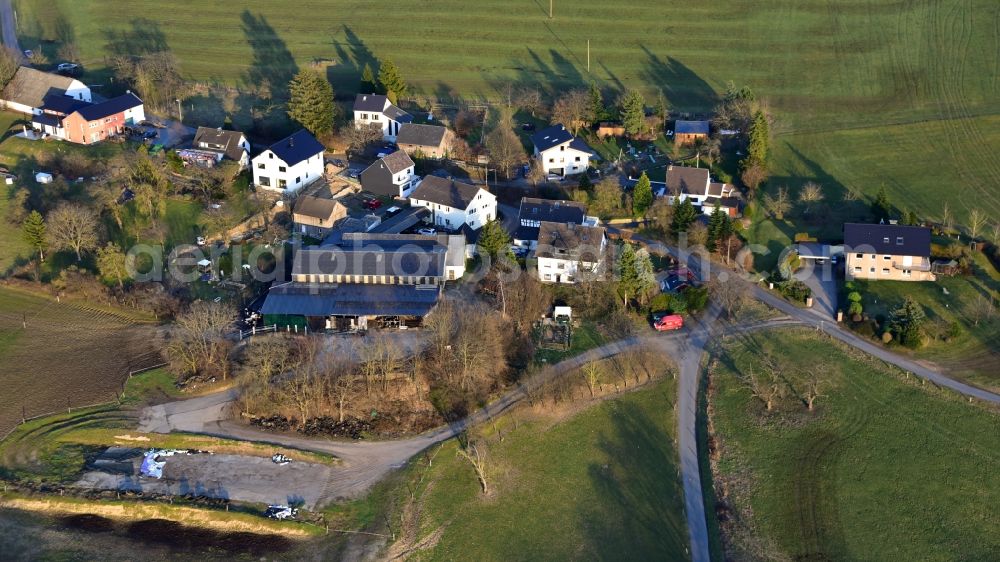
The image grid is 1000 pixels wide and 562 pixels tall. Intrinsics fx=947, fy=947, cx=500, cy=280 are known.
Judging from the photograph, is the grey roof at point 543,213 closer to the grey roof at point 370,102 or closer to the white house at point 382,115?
the white house at point 382,115

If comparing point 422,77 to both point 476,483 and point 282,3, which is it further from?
point 476,483

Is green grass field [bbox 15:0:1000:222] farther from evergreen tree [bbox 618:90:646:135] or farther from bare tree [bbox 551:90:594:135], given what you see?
evergreen tree [bbox 618:90:646:135]

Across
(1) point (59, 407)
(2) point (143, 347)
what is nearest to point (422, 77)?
(2) point (143, 347)

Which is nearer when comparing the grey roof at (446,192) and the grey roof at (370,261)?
the grey roof at (370,261)

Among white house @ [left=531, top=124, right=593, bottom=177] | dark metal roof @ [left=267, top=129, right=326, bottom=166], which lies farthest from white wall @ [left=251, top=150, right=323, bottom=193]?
white house @ [left=531, top=124, right=593, bottom=177]

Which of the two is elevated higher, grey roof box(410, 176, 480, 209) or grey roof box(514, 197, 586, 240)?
grey roof box(410, 176, 480, 209)

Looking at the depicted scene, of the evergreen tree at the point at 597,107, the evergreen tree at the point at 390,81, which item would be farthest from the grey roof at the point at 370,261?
the evergreen tree at the point at 390,81
